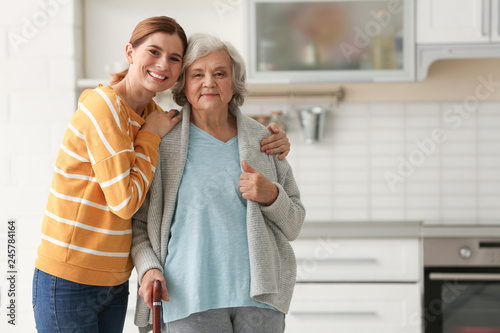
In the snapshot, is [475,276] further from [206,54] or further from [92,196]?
[92,196]

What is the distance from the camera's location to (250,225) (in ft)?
4.66

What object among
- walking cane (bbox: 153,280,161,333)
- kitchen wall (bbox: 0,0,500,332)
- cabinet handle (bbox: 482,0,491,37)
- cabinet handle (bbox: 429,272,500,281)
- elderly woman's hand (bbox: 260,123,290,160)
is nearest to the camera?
walking cane (bbox: 153,280,161,333)

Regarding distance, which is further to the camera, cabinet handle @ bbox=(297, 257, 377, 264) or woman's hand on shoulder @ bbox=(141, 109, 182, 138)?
cabinet handle @ bbox=(297, 257, 377, 264)

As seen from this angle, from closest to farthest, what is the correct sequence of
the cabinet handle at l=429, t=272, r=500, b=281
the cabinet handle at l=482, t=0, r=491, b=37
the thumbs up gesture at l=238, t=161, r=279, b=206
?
the thumbs up gesture at l=238, t=161, r=279, b=206, the cabinet handle at l=429, t=272, r=500, b=281, the cabinet handle at l=482, t=0, r=491, b=37

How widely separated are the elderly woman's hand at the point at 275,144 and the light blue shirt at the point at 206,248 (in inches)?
6.7

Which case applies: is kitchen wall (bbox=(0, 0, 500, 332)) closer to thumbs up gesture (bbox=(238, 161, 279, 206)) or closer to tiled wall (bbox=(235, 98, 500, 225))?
tiled wall (bbox=(235, 98, 500, 225))

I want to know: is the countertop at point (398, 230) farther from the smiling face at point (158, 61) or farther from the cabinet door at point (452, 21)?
the smiling face at point (158, 61)

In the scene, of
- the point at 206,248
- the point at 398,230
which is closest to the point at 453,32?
the point at 398,230

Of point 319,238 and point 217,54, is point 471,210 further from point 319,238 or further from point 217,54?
point 217,54

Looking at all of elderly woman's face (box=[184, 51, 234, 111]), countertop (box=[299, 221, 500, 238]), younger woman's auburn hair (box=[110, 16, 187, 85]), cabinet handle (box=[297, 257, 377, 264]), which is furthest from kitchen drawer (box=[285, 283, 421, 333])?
younger woman's auburn hair (box=[110, 16, 187, 85])

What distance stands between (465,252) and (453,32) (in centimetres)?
104

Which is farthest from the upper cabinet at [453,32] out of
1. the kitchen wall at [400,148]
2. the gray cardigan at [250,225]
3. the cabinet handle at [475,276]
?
the gray cardigan at [250,225]

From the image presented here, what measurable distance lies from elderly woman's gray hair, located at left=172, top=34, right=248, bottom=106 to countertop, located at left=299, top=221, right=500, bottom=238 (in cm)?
122

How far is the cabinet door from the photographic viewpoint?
8.82 ft
